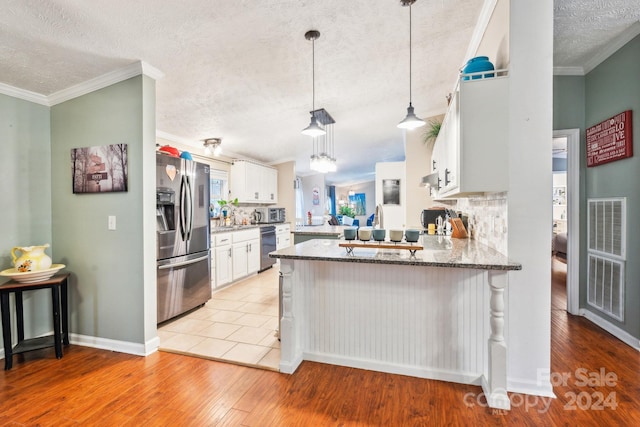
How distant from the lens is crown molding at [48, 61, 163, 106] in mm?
2355

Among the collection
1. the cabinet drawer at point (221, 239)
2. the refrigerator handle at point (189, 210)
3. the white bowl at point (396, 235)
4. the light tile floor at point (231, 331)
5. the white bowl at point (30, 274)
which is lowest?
the light tile floor at point (231, 331)

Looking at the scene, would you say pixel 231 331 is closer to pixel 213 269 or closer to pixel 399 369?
pixel 213 269

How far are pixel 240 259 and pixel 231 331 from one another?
193cm

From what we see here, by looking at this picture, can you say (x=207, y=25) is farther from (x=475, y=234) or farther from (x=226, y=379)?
(x=475, y=234)

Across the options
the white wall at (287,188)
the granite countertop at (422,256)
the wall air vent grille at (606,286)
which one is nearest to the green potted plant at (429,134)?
the wall air vent grille at (606,286)

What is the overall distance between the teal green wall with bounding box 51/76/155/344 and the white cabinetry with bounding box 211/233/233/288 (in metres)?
1.56

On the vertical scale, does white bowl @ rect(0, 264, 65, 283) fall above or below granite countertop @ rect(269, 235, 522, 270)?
below

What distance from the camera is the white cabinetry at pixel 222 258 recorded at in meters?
4.08

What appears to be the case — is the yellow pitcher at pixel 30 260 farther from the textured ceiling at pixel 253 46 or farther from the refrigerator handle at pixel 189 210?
the textured ceiling at pixel 253 46

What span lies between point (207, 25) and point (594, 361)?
3811 mm

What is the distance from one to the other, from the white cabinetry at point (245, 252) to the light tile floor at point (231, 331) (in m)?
0.57

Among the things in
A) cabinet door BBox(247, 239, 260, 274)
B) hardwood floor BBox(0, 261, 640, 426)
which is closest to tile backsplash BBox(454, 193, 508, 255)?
hardwood floor BBox(0, 261, 640, 426)

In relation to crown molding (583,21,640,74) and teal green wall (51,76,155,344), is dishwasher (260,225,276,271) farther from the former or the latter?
crown molding (583,21,640,74)

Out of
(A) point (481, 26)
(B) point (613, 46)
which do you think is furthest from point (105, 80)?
(B) point (613, 46)
